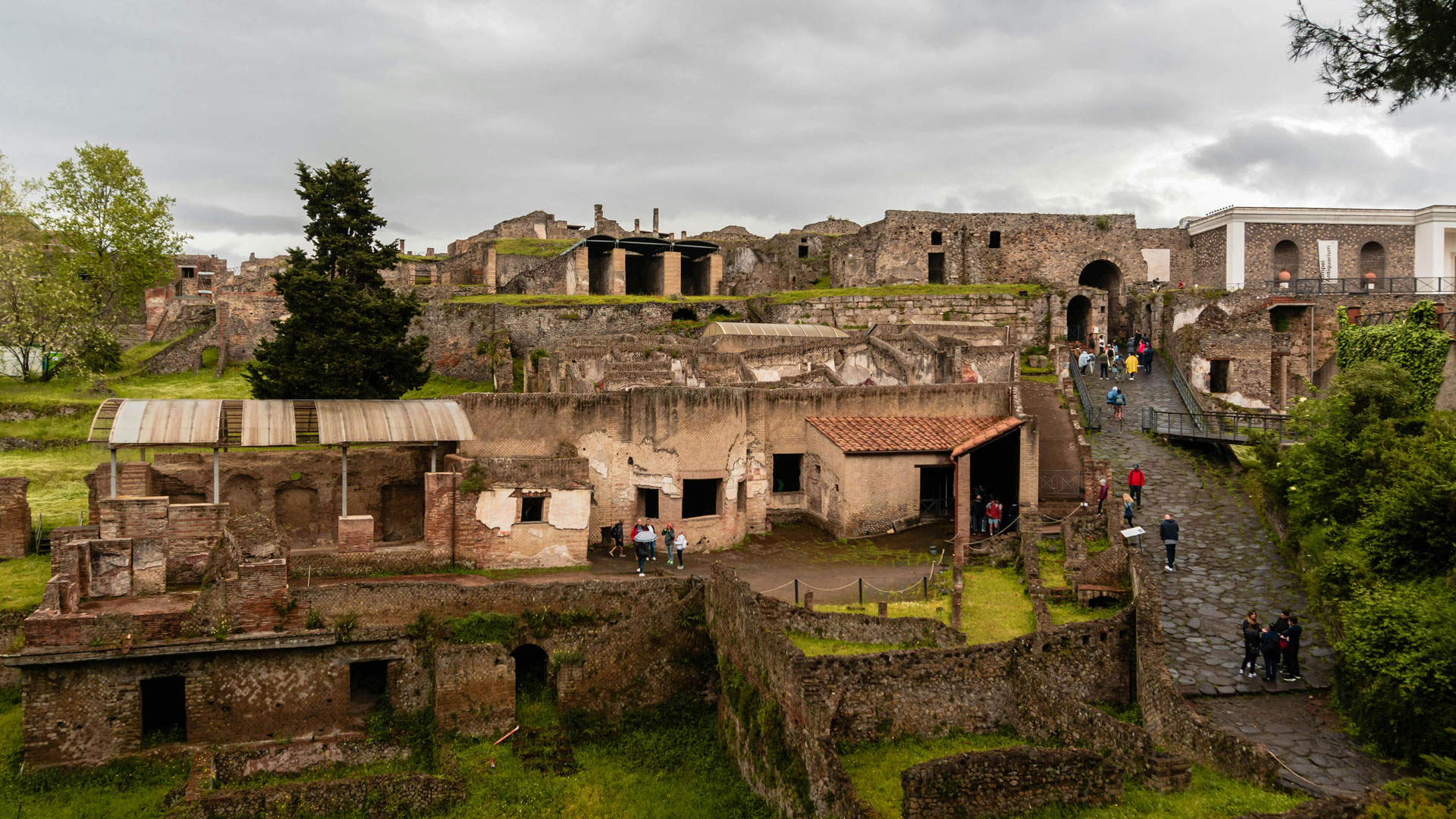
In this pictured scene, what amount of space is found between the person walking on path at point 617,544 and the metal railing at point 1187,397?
14384 millimetres

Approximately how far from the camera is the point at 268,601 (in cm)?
1578

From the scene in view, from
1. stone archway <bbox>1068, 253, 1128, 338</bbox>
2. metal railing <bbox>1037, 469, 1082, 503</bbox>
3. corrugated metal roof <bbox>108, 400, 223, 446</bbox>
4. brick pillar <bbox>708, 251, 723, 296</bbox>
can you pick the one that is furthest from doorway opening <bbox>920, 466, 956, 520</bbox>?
brick pillar <bbox>708, 251, 723, 296</bbox>

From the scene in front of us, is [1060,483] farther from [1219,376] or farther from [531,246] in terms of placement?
[531,246]

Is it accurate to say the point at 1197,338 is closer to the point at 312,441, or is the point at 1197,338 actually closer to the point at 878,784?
the point at 878,784

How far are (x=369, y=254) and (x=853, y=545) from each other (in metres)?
14.4

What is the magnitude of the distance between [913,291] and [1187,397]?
13.4 meters

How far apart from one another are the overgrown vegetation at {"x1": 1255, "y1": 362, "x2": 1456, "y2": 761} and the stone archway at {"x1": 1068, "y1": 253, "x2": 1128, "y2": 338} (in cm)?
2080

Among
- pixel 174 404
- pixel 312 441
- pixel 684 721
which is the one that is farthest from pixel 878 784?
pixel 174 404

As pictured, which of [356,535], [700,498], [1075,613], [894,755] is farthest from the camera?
[700,498]

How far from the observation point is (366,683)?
688 inches

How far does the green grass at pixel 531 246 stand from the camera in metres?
46.0

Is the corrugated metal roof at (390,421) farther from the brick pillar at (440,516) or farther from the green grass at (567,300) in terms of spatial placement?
the green grass at (567,300)

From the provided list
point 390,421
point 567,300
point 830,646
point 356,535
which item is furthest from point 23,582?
point 567,300

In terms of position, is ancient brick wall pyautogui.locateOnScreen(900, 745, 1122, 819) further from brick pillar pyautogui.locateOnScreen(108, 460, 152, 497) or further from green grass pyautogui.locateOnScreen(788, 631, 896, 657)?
brick pillar pyautogui.locateOnScreen(108, 460, 152, 497)
